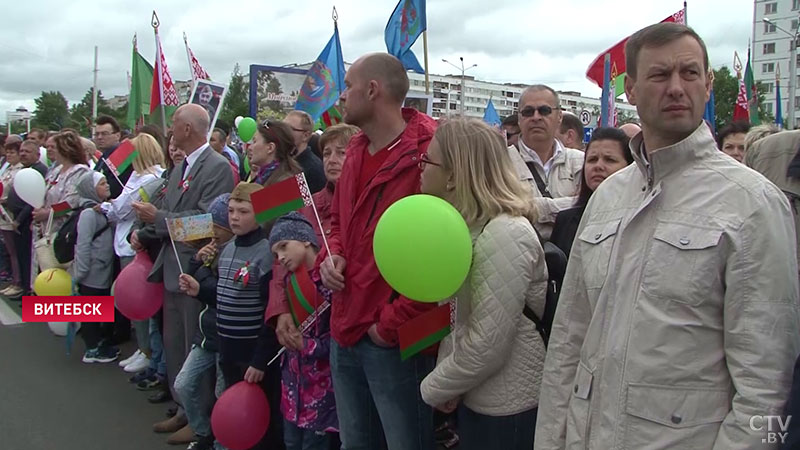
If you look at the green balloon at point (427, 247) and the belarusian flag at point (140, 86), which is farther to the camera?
the belarusian flag at point (140, 86)

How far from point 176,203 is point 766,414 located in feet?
13.4

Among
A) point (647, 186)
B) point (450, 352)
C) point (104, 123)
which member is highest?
point (104, 123)

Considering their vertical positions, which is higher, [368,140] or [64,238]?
[368,140]

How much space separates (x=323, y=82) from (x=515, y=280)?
17.5 feet

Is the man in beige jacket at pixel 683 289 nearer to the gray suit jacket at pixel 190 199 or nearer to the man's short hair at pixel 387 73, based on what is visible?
the man's short hair at pixel 387 73

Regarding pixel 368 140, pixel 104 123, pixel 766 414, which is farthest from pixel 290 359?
pixel 104 123

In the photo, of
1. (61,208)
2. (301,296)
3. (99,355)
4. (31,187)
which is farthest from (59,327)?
(301,296)

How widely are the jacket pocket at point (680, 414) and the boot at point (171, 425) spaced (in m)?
3.90

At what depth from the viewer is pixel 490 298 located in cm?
222

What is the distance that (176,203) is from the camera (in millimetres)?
4609

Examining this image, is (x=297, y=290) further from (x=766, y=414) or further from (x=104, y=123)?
(x=104, y=123)

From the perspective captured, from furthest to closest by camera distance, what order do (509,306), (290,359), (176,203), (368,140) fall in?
(176,203)
(290,359)
(368,140)
(509,306)

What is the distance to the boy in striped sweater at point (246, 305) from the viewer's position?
365 centimetres

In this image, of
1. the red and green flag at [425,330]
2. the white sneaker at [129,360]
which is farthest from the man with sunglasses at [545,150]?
the white sneaker at [129,360]
